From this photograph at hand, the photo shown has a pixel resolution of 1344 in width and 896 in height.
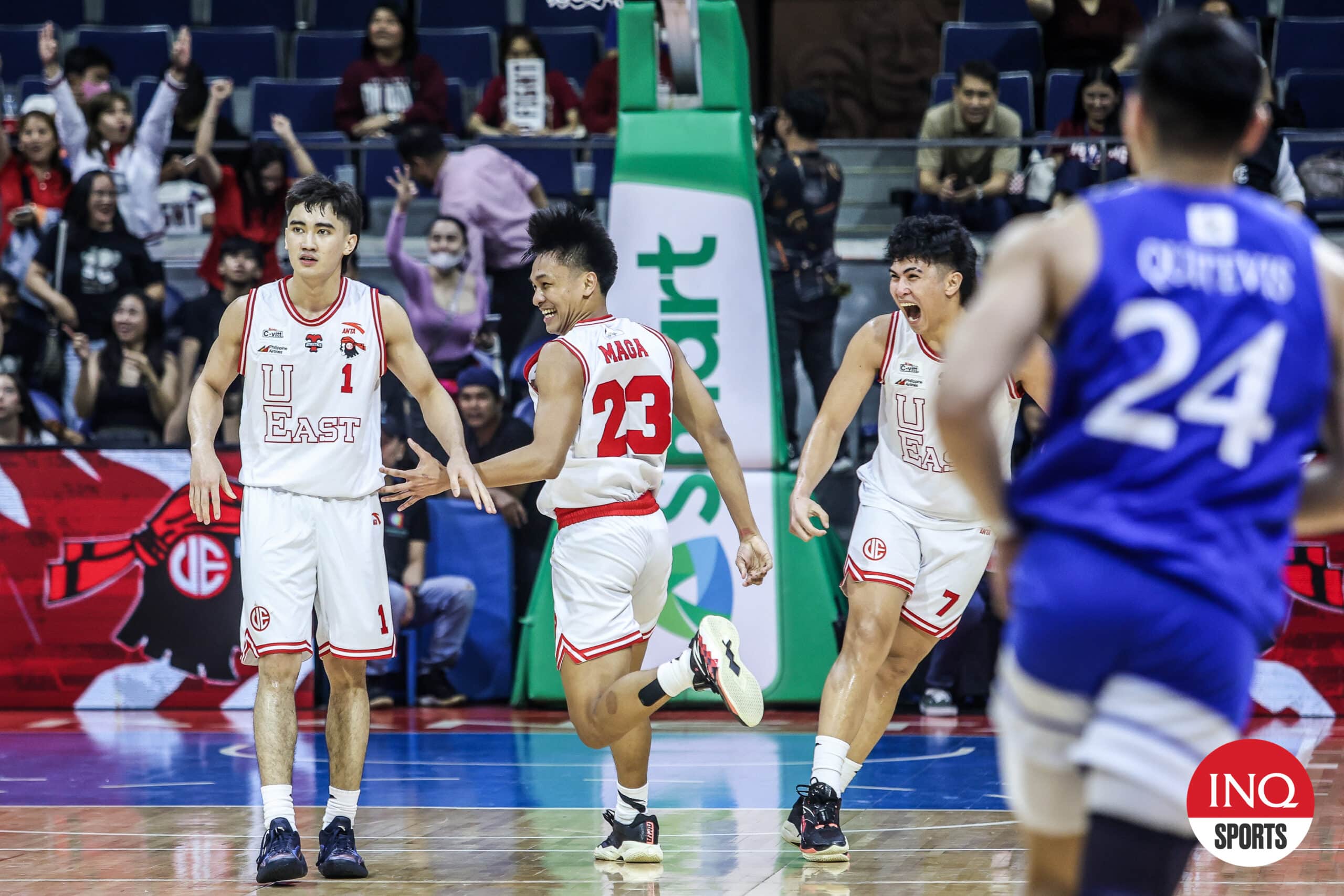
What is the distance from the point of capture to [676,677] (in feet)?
16.1

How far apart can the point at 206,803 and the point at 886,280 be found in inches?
250

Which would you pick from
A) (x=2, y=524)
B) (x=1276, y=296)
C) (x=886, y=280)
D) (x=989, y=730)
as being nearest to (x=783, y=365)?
(x=886, y=280)

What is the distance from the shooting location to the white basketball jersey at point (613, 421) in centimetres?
527

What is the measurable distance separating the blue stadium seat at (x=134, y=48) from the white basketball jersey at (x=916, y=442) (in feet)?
30.4

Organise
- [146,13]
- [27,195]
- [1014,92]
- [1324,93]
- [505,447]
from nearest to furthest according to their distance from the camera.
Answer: [505,447], [27,195], [1014,92], [1324,93], [146,13]

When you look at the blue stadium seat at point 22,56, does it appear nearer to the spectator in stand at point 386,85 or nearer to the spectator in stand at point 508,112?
the spectator in stand at point 386,85

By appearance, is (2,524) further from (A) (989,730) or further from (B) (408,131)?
(A) (989,730)

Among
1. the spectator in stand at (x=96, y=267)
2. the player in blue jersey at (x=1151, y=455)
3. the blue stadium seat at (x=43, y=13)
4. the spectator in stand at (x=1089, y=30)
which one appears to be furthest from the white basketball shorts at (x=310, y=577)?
the blue stadium seat at (x=43, y=13)

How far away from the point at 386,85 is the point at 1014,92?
4.50 meters

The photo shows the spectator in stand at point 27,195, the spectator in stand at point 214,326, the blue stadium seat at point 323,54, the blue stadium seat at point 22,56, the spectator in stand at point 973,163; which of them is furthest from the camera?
the blue stadium seat at point 22,56

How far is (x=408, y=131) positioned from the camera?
10.0 metres

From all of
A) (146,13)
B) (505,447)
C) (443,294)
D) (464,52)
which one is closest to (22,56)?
(146,13)

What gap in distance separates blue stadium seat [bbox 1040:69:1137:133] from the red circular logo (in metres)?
6.42

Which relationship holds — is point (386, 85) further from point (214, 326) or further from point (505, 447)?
point (505, 447)
